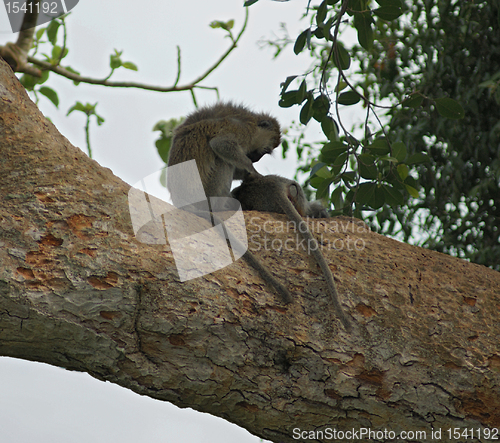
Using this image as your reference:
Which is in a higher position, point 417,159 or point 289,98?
point 289,98

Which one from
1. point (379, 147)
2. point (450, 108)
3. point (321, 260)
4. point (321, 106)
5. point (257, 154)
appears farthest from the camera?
point (257, 154)

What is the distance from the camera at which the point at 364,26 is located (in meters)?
3.28

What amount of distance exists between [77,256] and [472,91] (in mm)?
3973

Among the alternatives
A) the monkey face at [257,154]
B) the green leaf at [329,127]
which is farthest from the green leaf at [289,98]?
the monkey face at [257,154]

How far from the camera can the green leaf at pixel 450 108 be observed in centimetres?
339

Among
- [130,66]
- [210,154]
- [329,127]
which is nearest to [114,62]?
[130,66]

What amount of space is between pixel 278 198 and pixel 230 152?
606 millimetres

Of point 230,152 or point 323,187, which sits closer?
point 323,187

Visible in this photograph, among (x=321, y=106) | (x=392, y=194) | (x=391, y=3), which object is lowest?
(x=392, y=194)

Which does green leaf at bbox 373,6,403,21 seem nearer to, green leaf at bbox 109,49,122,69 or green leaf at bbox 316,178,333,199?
green leaf at bbox 316,178,333,199

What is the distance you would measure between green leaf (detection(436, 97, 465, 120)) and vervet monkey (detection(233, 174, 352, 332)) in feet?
3.65

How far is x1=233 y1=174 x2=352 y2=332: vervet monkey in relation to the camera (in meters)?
3.18

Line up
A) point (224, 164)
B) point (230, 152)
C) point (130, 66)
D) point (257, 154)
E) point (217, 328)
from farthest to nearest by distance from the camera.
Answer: point (257, 154) → point (130, 66) → point (224, 164) → point (230, 152) → point (217, 328)

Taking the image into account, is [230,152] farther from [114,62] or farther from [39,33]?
[39,33]
